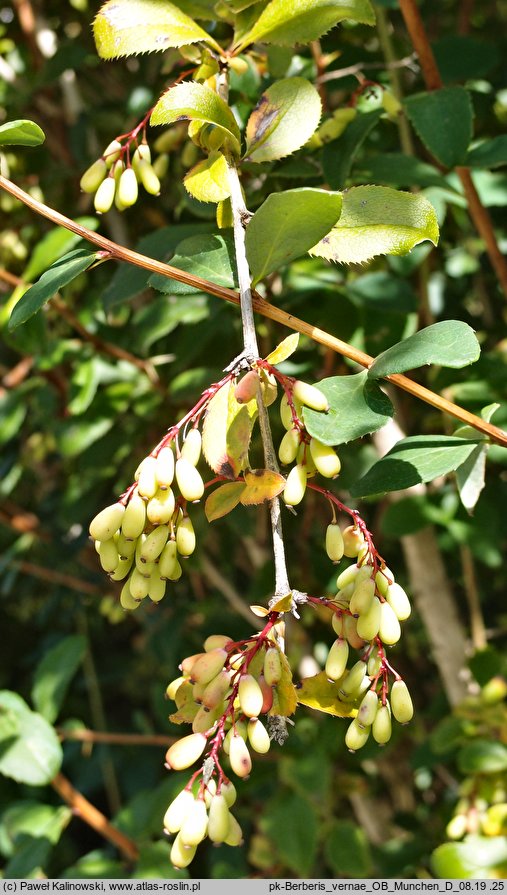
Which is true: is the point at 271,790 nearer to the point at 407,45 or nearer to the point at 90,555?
the point at 90,555

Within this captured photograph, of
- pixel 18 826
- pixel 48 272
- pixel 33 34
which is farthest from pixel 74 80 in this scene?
pixel 18 826

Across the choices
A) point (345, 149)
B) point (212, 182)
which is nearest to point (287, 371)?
point (345, 149)

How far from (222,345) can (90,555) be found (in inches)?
23.6

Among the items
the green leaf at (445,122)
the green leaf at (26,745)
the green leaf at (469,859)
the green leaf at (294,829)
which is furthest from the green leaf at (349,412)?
the green leaf at (294,829)

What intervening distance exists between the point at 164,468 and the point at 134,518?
0.03 metres

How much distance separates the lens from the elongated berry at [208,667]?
461mm

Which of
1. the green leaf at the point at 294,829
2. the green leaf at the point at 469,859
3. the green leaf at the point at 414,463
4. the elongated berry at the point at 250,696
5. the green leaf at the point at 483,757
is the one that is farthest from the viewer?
the green leaf at the point at 294,829

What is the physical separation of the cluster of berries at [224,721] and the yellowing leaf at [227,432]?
0.08 meters

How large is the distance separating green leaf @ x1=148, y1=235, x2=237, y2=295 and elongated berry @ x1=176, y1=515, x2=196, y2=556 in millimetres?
156

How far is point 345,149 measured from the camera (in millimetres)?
711

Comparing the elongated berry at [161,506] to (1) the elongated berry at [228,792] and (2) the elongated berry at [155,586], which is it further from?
(1) the elongated berry at [228,792]

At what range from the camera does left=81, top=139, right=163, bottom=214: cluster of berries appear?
0.63 metres

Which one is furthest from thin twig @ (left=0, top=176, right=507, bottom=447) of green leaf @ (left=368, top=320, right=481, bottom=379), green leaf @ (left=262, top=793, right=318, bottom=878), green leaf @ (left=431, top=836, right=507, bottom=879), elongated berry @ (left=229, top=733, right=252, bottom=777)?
green leaf @ (left=262, top=793, right=318, bottom=878)
